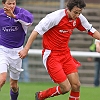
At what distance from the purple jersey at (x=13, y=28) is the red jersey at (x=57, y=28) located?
0.39 meters

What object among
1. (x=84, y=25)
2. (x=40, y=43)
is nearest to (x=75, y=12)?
(x=84, y=25)

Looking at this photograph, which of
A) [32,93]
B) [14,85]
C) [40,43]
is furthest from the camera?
[40,43]

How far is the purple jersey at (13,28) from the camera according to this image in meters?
10.6

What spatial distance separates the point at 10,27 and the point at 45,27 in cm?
78

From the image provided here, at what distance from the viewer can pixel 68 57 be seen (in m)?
10.6

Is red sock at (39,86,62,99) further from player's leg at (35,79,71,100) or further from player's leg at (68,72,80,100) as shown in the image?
player's leg at (68,72,80,100)

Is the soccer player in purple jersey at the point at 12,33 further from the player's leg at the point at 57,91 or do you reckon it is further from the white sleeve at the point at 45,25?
the player's leg at the point at 57,91

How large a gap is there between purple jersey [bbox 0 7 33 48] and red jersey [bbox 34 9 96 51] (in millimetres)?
393

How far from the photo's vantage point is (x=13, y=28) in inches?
421

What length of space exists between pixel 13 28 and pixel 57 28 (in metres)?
0.84

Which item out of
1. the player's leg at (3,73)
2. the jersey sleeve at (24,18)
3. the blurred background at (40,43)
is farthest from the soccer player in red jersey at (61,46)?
the blurred background at (40,43)

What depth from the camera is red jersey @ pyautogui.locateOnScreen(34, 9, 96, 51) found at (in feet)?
33.6

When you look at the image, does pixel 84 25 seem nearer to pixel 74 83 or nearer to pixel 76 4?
pixel 76 4

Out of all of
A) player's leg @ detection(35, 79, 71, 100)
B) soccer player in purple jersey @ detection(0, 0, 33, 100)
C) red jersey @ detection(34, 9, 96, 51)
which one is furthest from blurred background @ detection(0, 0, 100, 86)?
red jersey @ detection(34, 9, 96, 51)
